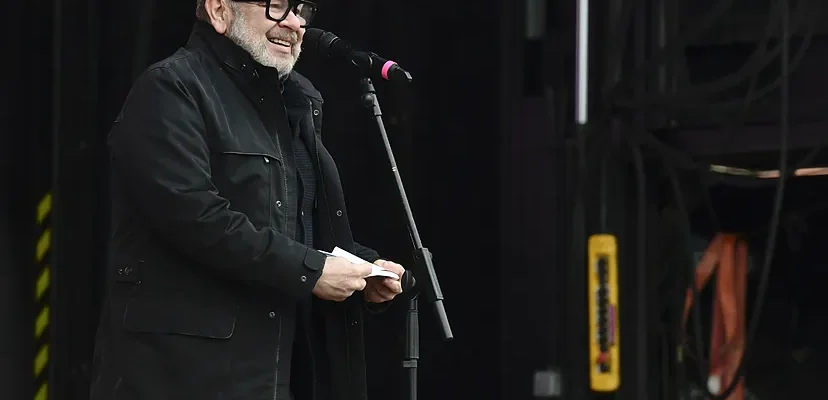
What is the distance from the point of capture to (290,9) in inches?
118

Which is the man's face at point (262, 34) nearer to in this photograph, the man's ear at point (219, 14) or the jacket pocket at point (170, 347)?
the man's ear at point (219, 14)

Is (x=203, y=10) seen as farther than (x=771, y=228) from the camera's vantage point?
No

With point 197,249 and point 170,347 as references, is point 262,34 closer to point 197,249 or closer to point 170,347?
point 197,249

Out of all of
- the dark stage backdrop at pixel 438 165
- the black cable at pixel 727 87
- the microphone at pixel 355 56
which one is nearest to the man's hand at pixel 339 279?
the microphone at pixel 355 56

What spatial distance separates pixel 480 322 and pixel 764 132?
1.17 m

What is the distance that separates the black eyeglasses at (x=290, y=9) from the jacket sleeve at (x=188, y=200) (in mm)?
290

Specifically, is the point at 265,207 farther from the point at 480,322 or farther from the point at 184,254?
the point at 480,322

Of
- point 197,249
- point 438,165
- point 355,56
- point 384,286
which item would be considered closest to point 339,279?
point 384,286

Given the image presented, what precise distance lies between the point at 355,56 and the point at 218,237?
0.57m

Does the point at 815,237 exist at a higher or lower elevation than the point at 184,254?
lower

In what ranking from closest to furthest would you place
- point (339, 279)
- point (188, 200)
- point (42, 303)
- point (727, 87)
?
point (188, 200), point (339, 279), point (727, 87), point (42, 303)

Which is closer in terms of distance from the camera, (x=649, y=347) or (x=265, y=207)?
(x=265, y=207)

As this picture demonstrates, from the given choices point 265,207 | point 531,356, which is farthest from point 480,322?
point 265,207

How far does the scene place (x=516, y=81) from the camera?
191 inches
